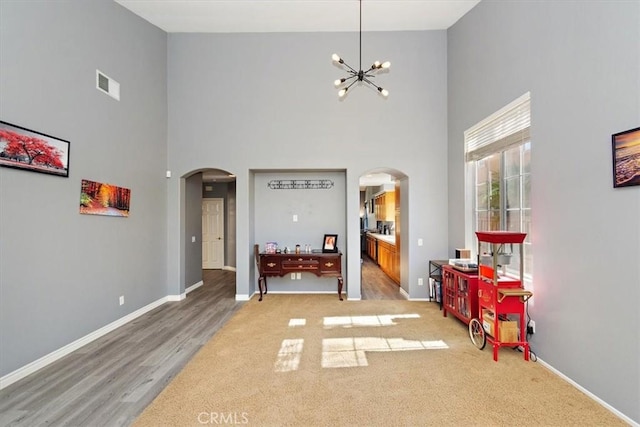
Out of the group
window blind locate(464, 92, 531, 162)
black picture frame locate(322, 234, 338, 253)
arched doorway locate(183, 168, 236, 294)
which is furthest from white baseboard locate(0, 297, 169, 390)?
window blind locate(464, 92, 531, 162)

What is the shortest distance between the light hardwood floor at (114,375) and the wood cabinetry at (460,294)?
3120 millimetres

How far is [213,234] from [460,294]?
22.5 ft

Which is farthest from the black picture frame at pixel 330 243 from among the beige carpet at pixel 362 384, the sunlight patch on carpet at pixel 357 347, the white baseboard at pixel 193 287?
the white baseboard at pixel 193 287

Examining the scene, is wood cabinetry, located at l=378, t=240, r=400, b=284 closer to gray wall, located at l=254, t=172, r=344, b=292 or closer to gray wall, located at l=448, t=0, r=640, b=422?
gray wall, located at l=254, t=172, r=344, b=292

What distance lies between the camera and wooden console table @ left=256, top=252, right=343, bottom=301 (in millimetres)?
4855

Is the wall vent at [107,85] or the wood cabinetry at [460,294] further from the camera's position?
the wall vent at [107,85]

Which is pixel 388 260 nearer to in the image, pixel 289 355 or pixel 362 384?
pixel 289 355

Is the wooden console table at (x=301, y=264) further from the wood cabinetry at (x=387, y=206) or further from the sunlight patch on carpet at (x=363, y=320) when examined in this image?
the wood cabinetry at (x=387, y=206)

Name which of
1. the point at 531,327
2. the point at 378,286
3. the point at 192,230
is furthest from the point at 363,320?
the point at 192,230

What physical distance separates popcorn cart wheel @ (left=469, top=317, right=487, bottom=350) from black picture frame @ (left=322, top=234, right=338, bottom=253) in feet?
7.96

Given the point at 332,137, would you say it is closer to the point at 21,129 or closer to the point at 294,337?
the point at 294,337

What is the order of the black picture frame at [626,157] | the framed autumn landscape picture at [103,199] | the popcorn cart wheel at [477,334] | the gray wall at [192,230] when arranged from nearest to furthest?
the black picture frame at [626,157] → the popcorn cart wheel at [477,334] → the framed autumn landscape picture at [103,199] → the gray wall at [192,230]

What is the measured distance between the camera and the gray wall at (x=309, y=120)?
16.1 ft

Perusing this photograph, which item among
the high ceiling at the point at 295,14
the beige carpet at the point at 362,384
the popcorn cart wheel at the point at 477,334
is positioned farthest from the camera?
the high ceiling at the point at 295,14
